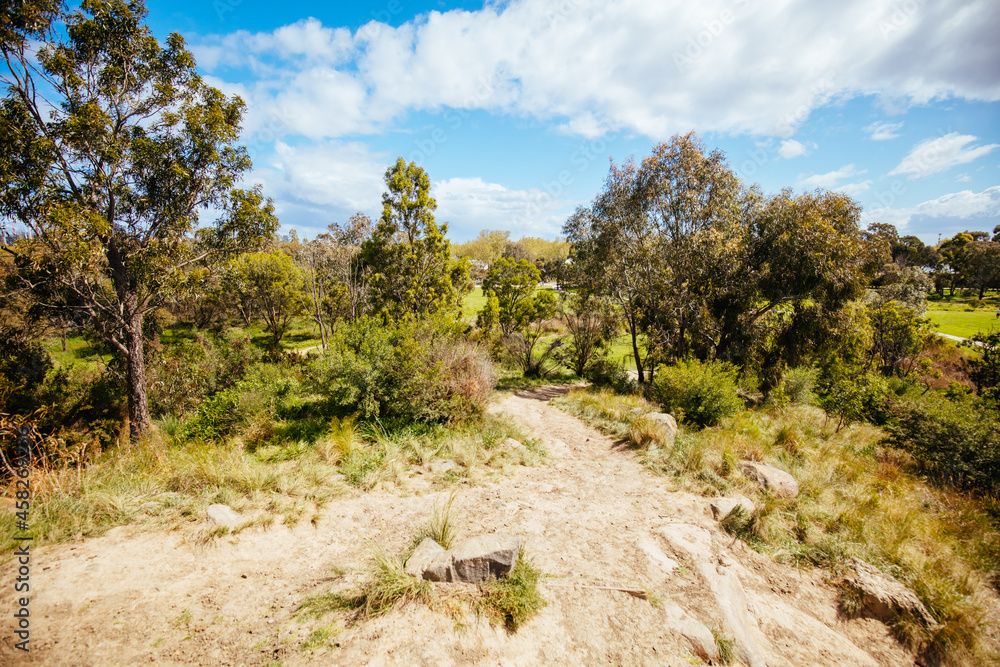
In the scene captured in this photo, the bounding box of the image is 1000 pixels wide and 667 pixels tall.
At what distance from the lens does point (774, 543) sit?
18.2 ft

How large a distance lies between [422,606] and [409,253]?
12.3 metres

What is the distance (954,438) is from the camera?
836 cm

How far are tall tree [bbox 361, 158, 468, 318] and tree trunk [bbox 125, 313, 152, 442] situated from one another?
7086 mm

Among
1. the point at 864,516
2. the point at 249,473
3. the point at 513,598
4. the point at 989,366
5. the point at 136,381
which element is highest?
the point at 136,381

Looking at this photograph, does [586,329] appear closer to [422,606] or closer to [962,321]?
[422,606]

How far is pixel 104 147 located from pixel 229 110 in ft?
8.73

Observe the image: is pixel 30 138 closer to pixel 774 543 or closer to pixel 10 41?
pixel 10 41

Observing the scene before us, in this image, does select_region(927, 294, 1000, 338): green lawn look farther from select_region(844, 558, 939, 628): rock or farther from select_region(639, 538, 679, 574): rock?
select_region(639, 538, 679, 574): rock

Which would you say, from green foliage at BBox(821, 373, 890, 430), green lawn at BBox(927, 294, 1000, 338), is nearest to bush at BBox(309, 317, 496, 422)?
green foliage at BBox(821, 373, 890, 430)

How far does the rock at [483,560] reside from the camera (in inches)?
163

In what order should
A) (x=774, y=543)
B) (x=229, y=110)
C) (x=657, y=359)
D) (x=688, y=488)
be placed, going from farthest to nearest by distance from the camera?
(x=657, y=359) → (x=229, y=110) → (x=688, y=488) → (x=774, y=543)

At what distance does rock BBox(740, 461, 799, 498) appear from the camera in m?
6.99

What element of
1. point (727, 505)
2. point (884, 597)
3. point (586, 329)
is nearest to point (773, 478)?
point (727, 505)

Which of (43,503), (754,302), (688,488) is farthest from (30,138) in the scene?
(754,302)
